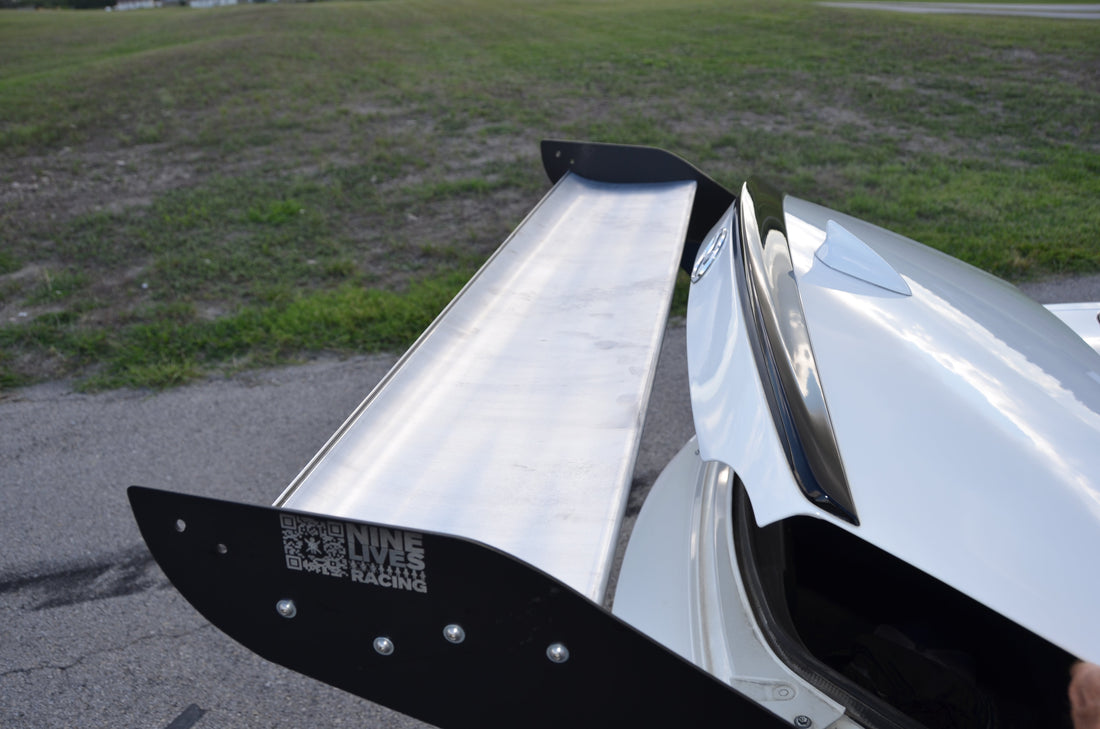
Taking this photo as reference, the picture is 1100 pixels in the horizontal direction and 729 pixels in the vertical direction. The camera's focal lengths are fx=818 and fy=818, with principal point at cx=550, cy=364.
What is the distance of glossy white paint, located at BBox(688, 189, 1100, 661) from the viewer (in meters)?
1.12

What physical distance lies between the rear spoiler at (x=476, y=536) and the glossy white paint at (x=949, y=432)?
25 centimetres

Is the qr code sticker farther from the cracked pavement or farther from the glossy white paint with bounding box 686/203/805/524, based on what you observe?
the cracked pavement

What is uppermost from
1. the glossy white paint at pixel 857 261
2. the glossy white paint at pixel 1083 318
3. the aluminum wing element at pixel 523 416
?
the glossy white paint at pixel 857 261

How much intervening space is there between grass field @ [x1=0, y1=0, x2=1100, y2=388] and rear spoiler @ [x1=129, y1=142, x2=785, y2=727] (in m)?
2.84

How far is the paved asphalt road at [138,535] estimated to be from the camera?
94.7 inches

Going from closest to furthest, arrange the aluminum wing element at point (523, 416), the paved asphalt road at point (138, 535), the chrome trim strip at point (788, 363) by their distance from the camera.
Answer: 1. the chrome trim strip at point (788, 363)
2. the aluminum wing element at point (523, 416)
3. the paved asphalt road at point (138, 535)

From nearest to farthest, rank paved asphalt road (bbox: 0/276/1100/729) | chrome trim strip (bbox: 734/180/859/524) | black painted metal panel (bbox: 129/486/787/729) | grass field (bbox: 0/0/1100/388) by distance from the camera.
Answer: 1. black painted metal panel (bbox: 129/486/787/729)
2. chrome trim strip (bbox: 734/180/859/524)
3. paved asphalt road (bbox: 0/276/1100/729)
4. grass field (bbox: 0/0/1100/388)

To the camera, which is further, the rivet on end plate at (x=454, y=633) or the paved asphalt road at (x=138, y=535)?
the paved asphalt road at (x=138, y=535)

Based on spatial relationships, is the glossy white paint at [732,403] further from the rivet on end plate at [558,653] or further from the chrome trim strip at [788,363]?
the rivet on end plate at [558,653]

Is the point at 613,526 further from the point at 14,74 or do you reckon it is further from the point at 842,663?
the point at 14,74

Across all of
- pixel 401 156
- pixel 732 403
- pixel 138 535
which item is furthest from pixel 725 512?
pixel 401 156

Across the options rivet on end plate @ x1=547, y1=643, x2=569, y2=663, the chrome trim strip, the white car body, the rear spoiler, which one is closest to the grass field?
the rear spoiler

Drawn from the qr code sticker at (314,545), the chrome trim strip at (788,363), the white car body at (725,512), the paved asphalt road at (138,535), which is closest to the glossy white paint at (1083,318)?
the white car body at (725,512)

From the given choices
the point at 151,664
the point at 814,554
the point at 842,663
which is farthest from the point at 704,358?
the point at 151,664
